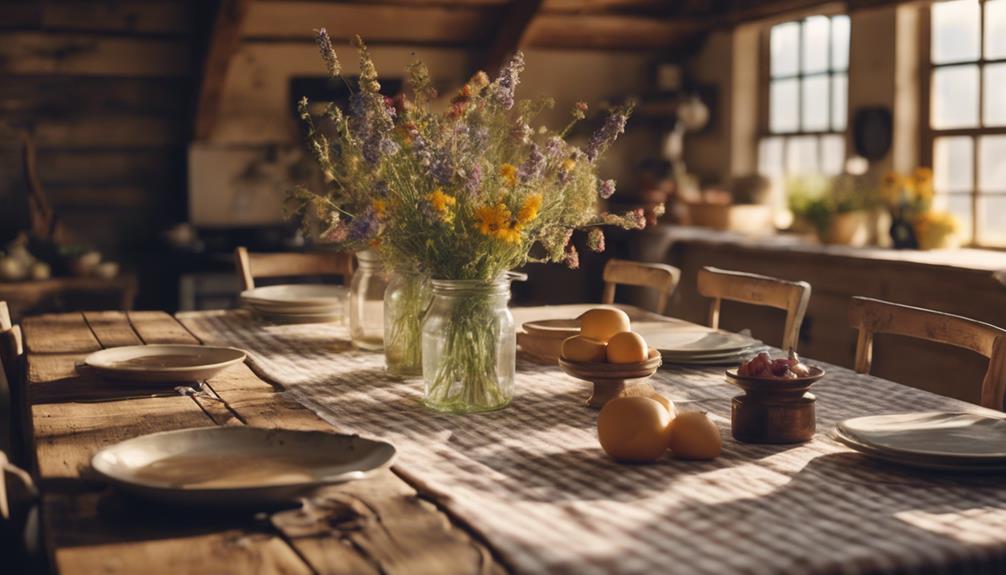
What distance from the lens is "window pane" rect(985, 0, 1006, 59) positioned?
4.55 metres

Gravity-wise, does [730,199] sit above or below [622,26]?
below

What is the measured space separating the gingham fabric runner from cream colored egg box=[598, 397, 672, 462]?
2 cm

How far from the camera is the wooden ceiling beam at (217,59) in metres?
→ 5.22

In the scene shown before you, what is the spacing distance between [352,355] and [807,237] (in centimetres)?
336

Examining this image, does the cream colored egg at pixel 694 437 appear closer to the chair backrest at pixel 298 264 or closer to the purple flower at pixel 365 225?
the purple flower at pixel 365 225

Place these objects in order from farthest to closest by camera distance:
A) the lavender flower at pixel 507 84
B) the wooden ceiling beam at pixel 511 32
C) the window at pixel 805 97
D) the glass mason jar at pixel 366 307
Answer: the wooden ceiling beam at pixel 511 32
the window at pixel 805 97
the glass mason jar at pixel 366 307
the lavender flower at pixel 507 84

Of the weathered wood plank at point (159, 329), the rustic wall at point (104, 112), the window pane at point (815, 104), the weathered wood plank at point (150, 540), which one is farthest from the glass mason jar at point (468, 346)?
the rustic wall at point (104, 112)

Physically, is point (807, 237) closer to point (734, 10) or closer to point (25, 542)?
point (734, 10)

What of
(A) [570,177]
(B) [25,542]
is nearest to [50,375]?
(B) [25,542]

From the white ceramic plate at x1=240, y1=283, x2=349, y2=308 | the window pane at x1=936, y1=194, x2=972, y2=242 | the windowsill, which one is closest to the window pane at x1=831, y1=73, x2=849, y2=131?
the windowsill

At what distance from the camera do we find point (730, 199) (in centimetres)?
605

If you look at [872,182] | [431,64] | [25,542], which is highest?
[431,64]

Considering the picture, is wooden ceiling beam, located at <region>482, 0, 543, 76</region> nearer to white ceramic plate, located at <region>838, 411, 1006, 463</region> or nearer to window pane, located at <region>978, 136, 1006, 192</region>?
window pane, located at <region>978, 136, 1006, 192</region>

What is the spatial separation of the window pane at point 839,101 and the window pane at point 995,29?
0.84 meters
